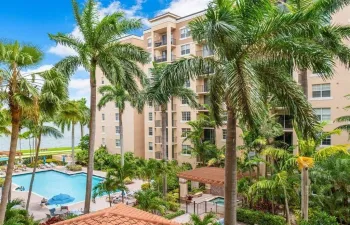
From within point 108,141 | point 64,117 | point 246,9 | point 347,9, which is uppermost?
point 347,9

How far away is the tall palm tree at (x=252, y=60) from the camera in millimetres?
8570

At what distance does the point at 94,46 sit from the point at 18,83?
19.1ft

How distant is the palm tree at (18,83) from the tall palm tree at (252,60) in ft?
16.0

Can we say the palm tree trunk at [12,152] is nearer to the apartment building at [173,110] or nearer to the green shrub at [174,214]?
the green shrub at [174,214]

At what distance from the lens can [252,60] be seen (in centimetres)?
995

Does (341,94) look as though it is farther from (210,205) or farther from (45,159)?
(45,159)

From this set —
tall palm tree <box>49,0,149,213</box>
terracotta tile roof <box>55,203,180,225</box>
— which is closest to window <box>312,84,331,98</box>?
tall palm tree <box>49,0,149,213</box>

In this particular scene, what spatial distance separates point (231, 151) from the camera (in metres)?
10.2

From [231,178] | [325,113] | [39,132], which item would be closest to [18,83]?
[231,178]

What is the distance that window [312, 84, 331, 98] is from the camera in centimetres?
2317

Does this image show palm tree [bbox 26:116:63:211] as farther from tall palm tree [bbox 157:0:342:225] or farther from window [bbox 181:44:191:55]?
window [bbox 181:44:191:55]

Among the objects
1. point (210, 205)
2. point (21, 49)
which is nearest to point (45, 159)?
point (210, 205)

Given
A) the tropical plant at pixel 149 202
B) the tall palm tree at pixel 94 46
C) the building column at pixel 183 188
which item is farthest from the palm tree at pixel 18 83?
the building column at pixel 183 188

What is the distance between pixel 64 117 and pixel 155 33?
20360mm
